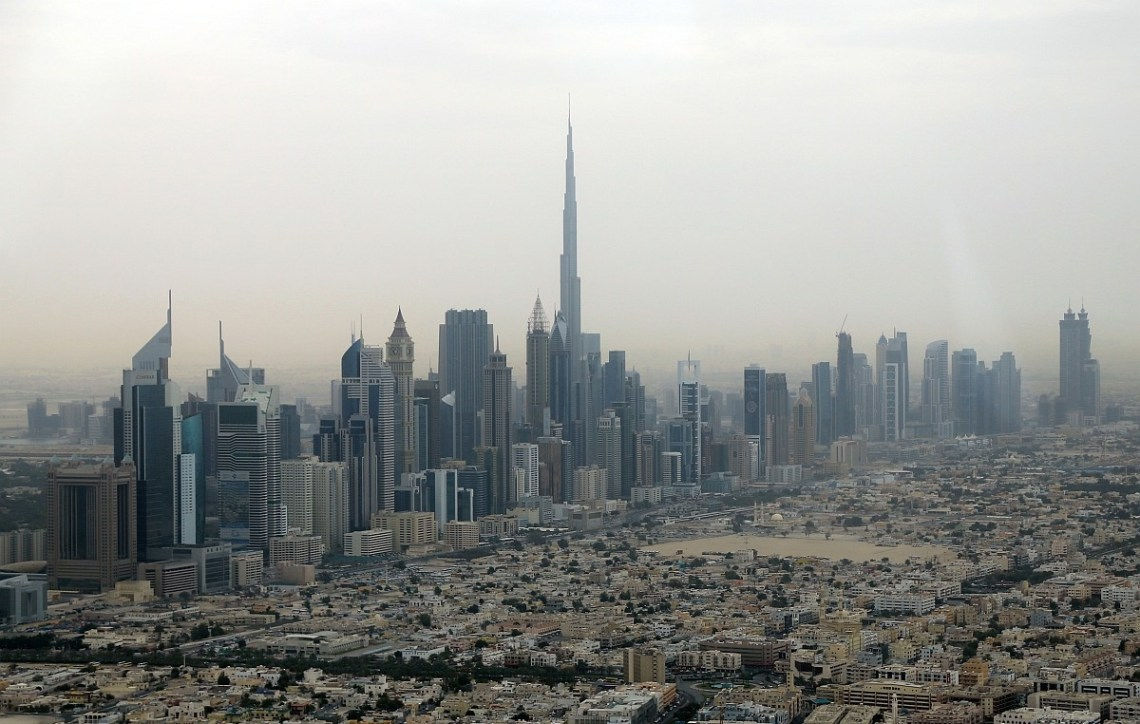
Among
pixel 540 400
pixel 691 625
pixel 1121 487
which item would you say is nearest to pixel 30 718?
pixel 691 625

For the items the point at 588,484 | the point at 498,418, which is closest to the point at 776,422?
the point at 588,484

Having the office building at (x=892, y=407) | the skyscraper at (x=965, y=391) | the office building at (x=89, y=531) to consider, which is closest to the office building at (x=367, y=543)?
the office building at (x=89, y=531)

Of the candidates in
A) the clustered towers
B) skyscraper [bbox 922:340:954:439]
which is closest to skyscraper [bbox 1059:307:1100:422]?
the clustered towers

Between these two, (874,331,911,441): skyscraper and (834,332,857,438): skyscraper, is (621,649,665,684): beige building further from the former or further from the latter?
(834,332,857,438): skyscraper

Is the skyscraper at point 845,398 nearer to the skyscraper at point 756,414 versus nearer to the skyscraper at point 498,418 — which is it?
the skyscraper at point 756,414

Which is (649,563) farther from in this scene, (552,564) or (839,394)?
(839,394)

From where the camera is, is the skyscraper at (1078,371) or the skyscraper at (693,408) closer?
the skyscraper at (1078,371)
